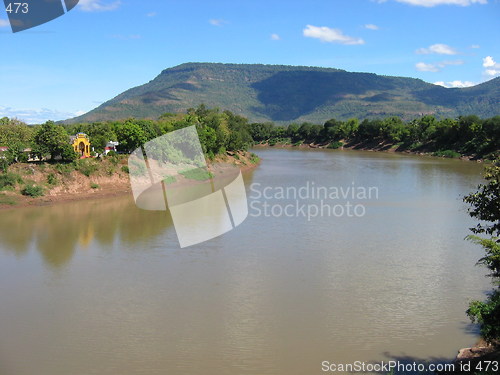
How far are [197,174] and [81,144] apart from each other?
9519 mm

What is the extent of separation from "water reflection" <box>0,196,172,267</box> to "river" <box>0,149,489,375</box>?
0.12 m

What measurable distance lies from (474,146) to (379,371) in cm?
5932

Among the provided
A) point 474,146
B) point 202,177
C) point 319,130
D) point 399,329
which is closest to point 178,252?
point 399,329

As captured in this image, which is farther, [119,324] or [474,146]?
[474,146]

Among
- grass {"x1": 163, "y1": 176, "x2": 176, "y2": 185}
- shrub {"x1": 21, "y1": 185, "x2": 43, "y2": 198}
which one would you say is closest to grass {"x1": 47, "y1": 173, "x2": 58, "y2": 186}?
shrub {"x1": 21, "y1": 185, "x2": 43, "y2": 198}

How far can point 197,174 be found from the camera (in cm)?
4116

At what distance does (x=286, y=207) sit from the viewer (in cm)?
2805

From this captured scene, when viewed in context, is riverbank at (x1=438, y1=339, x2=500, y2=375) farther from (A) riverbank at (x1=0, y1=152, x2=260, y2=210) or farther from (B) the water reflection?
(A) riverbank at (x1=0, y1=152, x2=260, y2=210)

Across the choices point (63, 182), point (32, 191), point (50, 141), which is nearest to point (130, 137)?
point (50, 141)

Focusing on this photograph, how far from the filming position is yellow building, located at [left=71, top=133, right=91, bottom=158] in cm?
3672

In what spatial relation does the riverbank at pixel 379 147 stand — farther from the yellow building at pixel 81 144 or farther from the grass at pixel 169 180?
the yellow building at pixel 81 144

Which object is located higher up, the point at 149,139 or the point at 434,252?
the point at 149,139

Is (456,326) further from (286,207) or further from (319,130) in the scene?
(319,130)

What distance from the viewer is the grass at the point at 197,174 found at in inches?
1583
